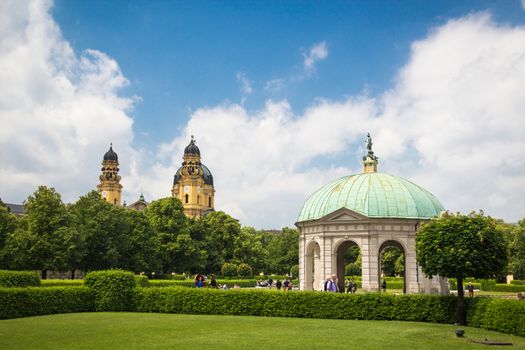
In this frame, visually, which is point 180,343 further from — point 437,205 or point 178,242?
point 178,242

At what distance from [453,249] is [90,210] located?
146ft

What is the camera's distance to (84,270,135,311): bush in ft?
102

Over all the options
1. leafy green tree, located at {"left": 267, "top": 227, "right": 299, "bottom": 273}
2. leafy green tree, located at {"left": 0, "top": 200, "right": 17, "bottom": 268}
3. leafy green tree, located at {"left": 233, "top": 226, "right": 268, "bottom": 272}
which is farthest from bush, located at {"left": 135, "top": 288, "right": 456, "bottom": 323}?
leafy green tree, located at {"left": 267, "top": 227, "right": 299, "bottom": 273}

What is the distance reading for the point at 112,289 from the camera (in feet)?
102

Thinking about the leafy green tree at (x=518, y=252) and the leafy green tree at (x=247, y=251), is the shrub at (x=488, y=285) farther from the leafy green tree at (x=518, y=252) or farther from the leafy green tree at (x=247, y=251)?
the leafy green tree at (x=247, y=251)

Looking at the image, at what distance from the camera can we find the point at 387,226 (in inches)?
1409

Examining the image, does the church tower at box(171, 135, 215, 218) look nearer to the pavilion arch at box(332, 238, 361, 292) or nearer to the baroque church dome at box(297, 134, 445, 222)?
the pavilion arch at box(332, 238, 361, 292)

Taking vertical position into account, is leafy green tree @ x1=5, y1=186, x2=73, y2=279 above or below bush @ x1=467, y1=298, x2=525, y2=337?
above

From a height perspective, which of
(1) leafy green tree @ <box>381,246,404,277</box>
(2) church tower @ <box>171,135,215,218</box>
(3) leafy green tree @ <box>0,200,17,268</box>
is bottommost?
(1) leafy green tree @ <box>381,246,404,277</box>

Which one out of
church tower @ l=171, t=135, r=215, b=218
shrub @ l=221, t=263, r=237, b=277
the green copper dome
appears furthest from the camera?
church tower @ l=171, t=135, r=215, b=218

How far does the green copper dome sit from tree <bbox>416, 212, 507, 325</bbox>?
32.4ft

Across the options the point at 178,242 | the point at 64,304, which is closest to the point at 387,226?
the point at 64,304

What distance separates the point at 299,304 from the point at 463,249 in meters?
8.55

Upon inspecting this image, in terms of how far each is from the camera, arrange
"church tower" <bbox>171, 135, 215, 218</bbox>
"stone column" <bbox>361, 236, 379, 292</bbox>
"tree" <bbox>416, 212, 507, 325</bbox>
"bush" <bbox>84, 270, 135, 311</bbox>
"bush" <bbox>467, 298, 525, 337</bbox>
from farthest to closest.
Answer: "church tower" <bbox>171, 135, 215, 218</bbox>
"stone column" <bbox>361, 236, 379, 292</bbox>
"bush" <bbox>84, 270, 135, 311</bbox>
"tree" <bbox>416, 212, 507, 325</bbox>
"bush" <bbox>467, 298, 525, 337</bbox>
